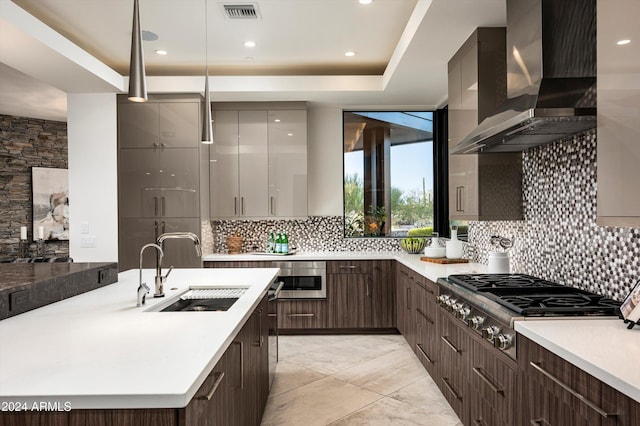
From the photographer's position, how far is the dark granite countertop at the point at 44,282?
2.02 metres

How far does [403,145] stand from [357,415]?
3.50 meters

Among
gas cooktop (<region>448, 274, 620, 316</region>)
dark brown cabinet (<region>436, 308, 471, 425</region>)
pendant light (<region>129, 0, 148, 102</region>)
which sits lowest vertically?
dark brown cabinet (<region>436, 308, 471, 425</region>)

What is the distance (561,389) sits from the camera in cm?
161

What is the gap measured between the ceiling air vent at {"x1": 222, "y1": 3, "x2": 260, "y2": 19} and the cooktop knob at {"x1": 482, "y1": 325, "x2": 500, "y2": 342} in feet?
8.95

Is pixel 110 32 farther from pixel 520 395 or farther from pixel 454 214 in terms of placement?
pixel 520 395

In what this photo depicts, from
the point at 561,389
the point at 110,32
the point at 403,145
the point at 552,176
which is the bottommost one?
the point at 561,389

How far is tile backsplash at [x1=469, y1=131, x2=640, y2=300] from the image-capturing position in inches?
89.2

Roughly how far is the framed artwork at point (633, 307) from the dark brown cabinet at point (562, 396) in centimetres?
39

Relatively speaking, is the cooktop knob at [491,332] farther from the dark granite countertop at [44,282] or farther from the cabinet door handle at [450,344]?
the dark granite countertop at [44,282]

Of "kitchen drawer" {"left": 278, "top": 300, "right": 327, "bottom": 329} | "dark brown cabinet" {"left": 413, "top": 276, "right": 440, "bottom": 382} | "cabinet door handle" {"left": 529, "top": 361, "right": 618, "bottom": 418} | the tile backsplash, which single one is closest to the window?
"kitchen drawer" {"left": 278, "top": 300, "right": 327, "bottom": 329}

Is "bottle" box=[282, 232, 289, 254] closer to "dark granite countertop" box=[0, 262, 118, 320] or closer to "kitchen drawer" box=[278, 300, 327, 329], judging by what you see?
"kitchen drawer" box=[278, 300, 327, 329]

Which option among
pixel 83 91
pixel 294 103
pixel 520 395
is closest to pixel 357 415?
pixel 520 395

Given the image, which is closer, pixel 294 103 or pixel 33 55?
pixel 33 55

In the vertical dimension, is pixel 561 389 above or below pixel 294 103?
below
